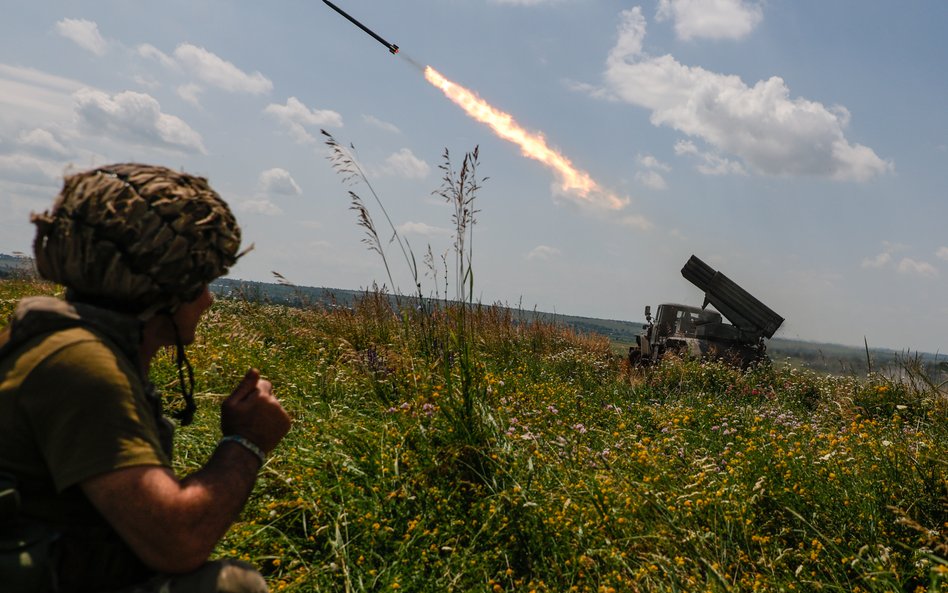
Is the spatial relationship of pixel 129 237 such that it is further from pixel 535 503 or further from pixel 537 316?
pixel 537 316

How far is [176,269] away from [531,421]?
4714 millimetres

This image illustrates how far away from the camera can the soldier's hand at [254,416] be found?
5.58ft

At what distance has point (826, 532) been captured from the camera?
12.6 ft

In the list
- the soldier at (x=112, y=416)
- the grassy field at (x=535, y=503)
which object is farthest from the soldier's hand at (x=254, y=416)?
the grassy field at (x=535, y=503)

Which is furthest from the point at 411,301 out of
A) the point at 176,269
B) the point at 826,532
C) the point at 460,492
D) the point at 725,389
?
the point at 725,389

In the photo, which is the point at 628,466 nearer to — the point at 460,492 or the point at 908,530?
the point at 460,492

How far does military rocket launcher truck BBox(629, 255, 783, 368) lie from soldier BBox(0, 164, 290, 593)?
13.7 m

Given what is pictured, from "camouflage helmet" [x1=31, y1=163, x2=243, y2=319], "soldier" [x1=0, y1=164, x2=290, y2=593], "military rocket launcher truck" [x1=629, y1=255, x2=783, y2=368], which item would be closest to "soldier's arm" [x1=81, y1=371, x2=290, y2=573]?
"soldier" [x1=0, y1=164, x2=290, y2=593]

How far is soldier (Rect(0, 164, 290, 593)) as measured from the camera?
1.37m

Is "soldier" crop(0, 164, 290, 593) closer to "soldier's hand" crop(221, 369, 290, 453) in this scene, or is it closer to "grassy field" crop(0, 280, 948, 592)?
"soldier's hand" crop(221, 369, 290, 453)

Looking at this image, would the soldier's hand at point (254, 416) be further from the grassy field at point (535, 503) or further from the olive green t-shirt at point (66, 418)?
the grassy field at point (535, 503)

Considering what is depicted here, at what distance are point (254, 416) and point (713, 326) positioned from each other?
15175mm

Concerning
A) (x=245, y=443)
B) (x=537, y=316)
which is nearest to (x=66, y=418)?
(x=245, y=443)

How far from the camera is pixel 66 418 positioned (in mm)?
1359
